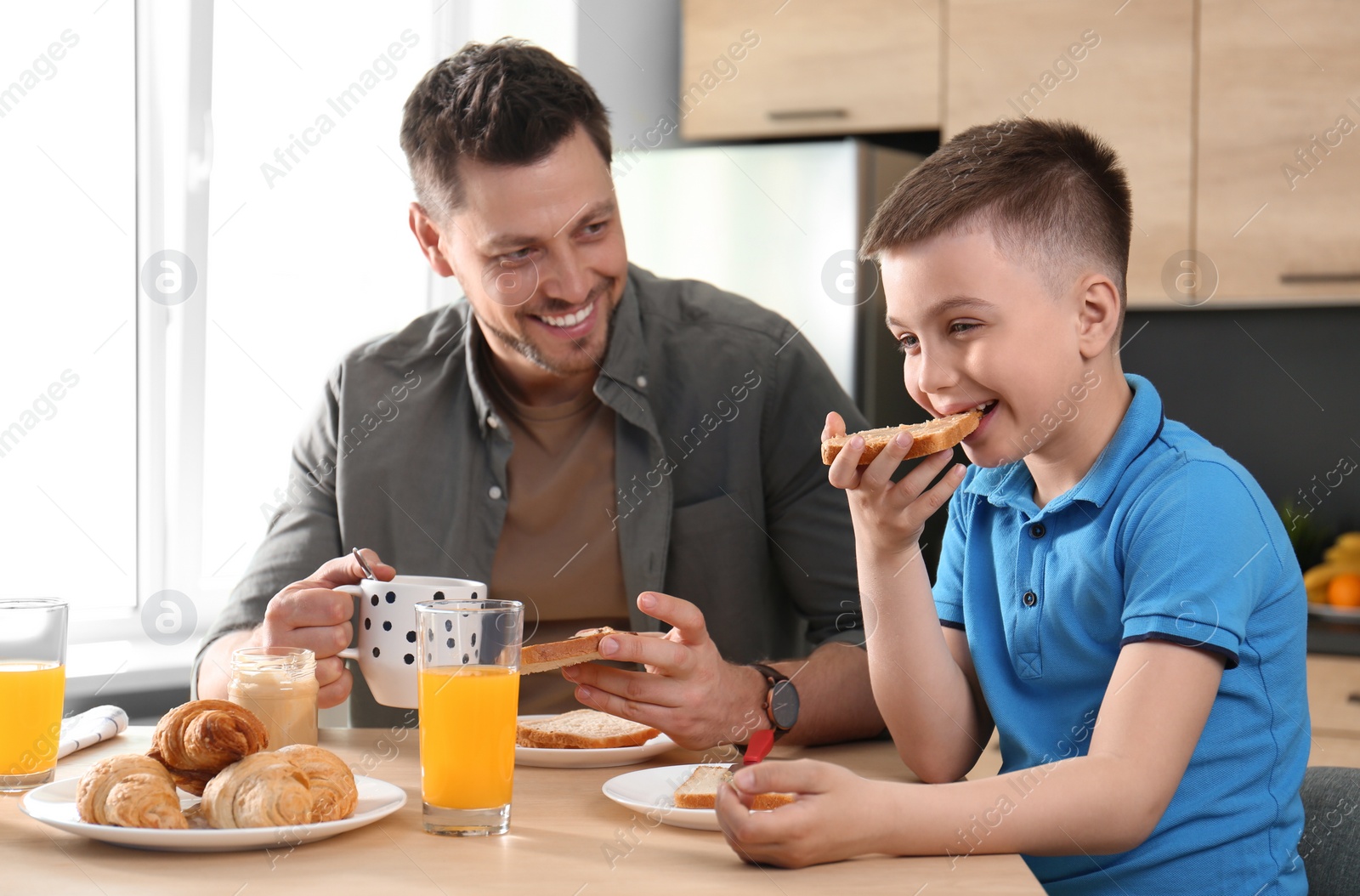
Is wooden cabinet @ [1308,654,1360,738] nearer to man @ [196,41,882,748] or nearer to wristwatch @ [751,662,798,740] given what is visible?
man @ [196,41,882,748]

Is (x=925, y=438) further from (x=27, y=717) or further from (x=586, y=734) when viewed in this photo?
(x=27, y=717)

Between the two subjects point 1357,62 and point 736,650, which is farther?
point 1357,62

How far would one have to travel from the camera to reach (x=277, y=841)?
82 centimetres

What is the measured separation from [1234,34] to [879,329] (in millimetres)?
957

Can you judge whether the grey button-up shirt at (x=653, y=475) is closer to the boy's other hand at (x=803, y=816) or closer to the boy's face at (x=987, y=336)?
the boy's face at (x=987, y=336)

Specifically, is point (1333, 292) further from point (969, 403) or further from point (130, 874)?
point (130, 874)

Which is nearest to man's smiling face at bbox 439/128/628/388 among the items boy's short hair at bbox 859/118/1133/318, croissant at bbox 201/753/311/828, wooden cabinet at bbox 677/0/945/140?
boy's short hair at bbox 859/118/1133/318

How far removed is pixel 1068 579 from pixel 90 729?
93 cm

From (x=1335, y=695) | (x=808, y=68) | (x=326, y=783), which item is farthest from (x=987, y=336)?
(x=808, y=68)

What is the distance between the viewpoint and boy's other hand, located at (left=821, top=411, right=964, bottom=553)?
1015 millimetres

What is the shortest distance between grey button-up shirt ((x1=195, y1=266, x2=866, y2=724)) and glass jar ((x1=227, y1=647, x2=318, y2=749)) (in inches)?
21.8

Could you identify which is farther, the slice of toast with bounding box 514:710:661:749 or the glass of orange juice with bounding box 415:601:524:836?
the slice of toast with bounding box 514:710:661:749

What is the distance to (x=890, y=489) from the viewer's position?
1.04 metres

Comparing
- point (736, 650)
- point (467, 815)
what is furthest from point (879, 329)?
point (467, 815)
